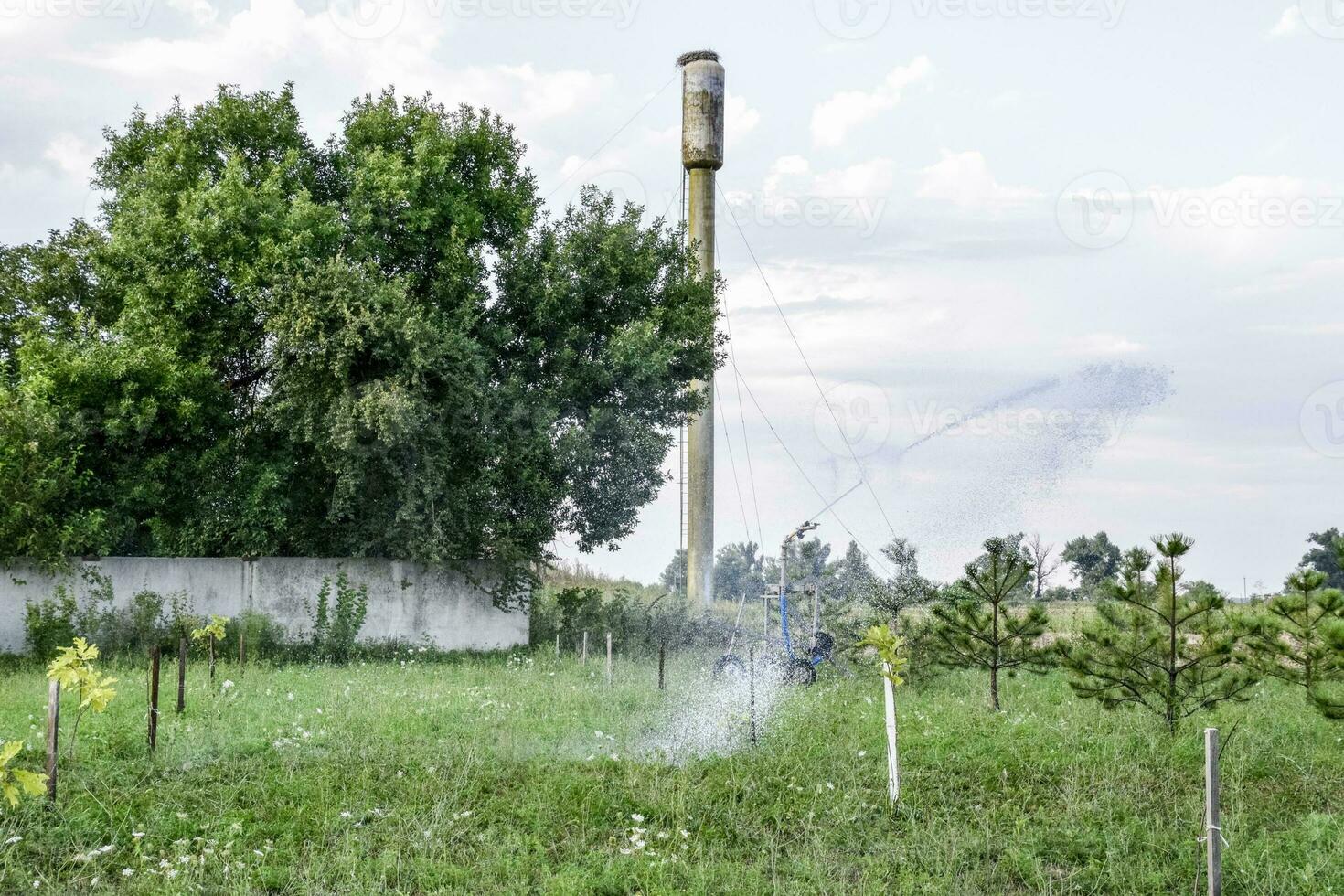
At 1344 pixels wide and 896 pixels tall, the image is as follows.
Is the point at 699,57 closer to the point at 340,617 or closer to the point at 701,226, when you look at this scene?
the point at 701,226

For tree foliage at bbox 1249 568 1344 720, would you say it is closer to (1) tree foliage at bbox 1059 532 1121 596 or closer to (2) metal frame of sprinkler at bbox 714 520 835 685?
(2) metal frame of sprinkler at bbox 714 520 835 685

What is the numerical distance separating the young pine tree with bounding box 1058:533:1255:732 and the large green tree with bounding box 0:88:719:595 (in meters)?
11.8

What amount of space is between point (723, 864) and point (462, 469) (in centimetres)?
1479

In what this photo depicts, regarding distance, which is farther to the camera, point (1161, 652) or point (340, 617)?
point (340, 617)

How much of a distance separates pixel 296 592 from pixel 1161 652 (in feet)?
51.9

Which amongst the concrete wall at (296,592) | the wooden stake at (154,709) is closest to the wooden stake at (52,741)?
the wooden stake at (154,709)

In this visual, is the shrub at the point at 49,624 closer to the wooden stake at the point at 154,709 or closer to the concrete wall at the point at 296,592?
the concrete wall at the point at 296,592

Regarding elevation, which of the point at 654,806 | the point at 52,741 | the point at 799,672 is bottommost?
the point at 654,806

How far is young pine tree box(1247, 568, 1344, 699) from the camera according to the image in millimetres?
12172

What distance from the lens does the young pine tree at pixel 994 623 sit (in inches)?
534

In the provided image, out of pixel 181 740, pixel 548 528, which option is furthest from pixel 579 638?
pixel 181 740

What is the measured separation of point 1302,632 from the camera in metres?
13.1

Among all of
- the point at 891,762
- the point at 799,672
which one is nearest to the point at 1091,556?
the point at 799,672

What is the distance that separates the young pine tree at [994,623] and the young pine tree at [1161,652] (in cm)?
138
